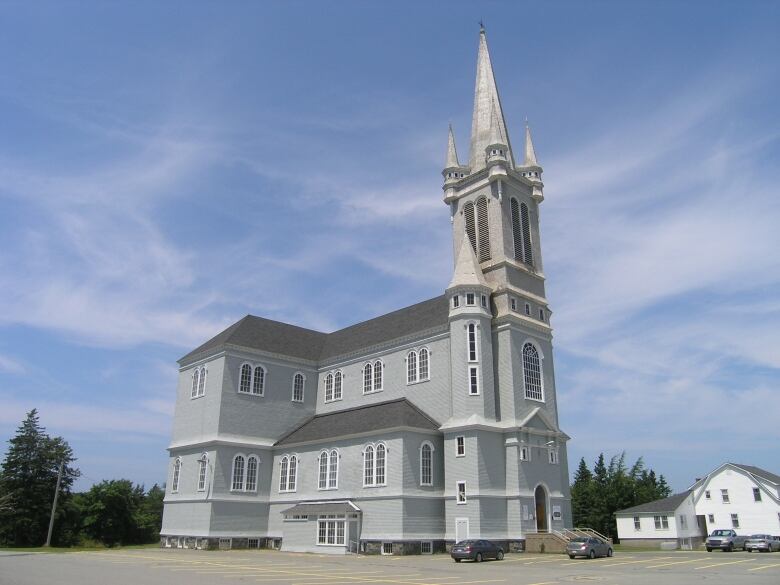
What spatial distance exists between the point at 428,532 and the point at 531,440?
873 cm

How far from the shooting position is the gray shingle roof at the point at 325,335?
47.9 m

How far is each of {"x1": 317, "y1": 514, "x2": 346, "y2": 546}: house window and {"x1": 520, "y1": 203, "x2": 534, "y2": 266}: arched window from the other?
22868 millimetres

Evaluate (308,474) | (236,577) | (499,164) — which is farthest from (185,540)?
(499,164)

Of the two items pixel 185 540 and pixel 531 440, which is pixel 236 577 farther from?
pixel 185 540

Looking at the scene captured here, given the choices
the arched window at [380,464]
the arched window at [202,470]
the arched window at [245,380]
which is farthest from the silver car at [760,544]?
the arched window at [202,470]

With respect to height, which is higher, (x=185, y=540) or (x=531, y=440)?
(x=531, y=440)

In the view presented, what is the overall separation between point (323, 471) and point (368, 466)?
4928 millimetres

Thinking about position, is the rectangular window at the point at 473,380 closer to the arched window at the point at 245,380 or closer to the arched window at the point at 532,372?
the arched window at the point at 532,372

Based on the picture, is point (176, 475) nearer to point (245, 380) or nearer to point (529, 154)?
point (245, 380)

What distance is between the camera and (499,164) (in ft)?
153

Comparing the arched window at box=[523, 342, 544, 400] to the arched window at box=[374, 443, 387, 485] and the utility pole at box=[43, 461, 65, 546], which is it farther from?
the utility pole at box=[43, 461, 65, 546]

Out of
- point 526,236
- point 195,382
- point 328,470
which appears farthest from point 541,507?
point 195,382

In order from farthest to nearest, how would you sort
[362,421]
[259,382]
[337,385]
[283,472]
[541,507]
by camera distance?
[337,385] < [259,382] < [283,472] < [362,421] < [541,507]

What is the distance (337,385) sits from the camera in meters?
52.5
